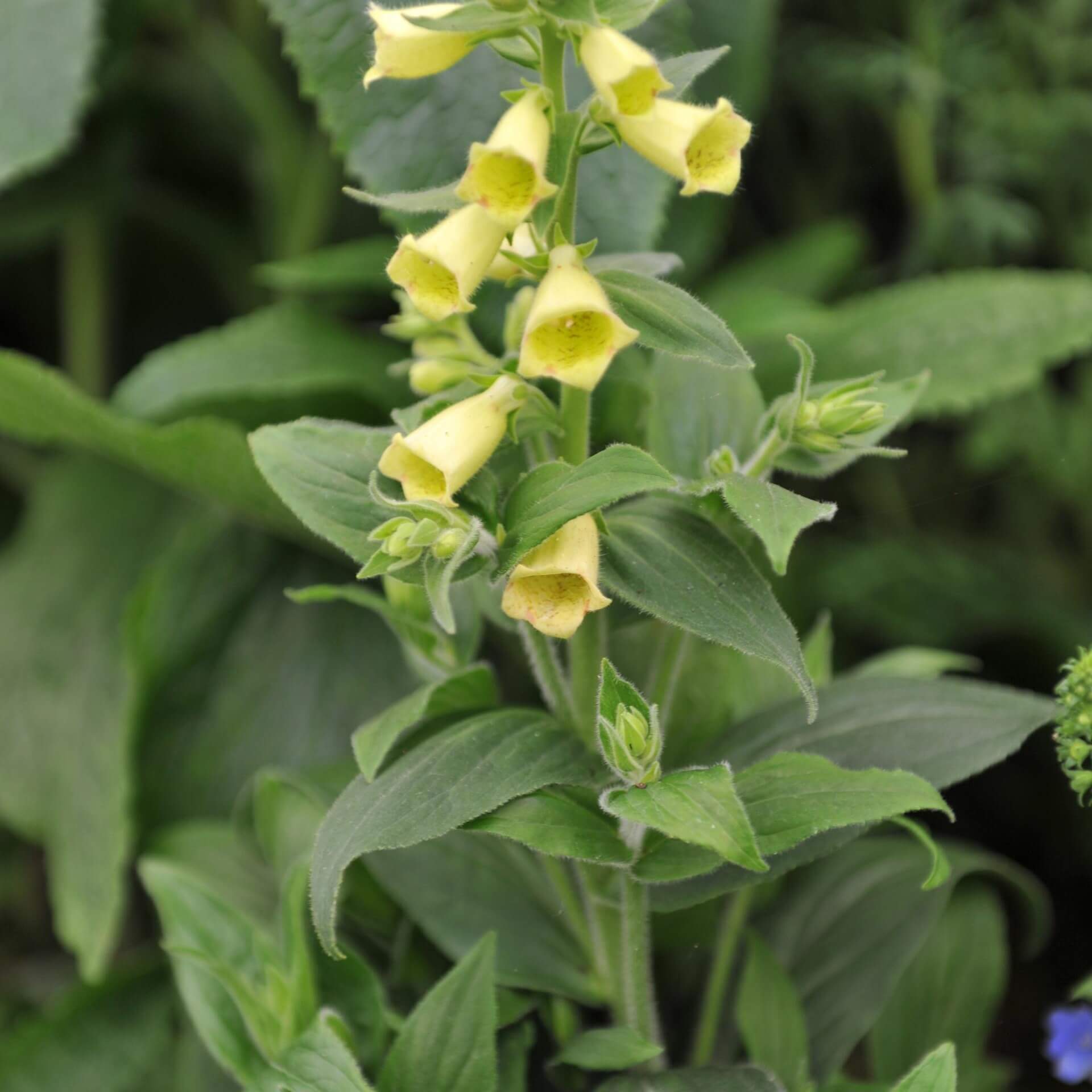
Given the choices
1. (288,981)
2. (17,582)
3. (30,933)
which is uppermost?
(288,981)

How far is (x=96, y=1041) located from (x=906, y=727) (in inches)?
22.7

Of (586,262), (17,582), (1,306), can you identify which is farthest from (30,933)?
(586,262)

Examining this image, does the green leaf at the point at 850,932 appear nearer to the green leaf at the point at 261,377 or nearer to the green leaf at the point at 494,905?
the green leaf at the point at 494,905

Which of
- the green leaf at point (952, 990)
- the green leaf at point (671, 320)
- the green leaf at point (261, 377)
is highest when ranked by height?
the green leaf at point (671, 320)

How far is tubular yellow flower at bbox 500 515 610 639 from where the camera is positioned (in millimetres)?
442

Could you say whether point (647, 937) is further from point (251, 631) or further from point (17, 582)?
point (17, 582)

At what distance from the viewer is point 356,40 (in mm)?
774

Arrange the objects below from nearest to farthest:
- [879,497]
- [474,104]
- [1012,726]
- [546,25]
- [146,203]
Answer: [546,25] < [1012,726] < [474,104] < [879,497] < [146,203]

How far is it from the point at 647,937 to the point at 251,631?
1.57ft

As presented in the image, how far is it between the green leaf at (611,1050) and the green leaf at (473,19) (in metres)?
0.40

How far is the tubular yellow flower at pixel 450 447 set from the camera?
44 centimetres

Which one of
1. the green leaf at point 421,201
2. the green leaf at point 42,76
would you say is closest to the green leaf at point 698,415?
the green leaf at point 421,201

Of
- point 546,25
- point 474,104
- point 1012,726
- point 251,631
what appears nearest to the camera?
point 546,25

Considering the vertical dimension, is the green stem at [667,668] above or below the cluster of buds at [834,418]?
below
